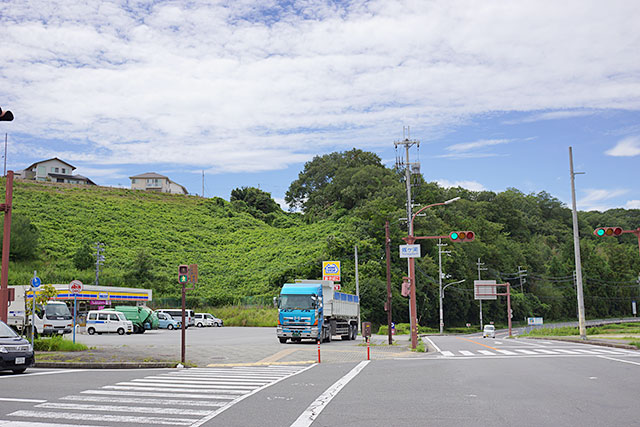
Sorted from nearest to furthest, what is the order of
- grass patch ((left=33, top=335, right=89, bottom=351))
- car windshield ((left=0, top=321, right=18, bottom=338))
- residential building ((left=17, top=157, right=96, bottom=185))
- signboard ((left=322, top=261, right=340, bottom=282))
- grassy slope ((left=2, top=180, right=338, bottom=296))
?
1. car windshield ((left=0, top=321, right=18, bottom=338))
2. grass patch ((left=33, top=335, right=89, bottom=351))
3. signboard ((left=322, top=261, right=340, bottom=282))
4. grassy slope ((left=2, top=180, right=338, bottom=296))
5. residential building ((left=17, top=157, right=96, bottom=185))

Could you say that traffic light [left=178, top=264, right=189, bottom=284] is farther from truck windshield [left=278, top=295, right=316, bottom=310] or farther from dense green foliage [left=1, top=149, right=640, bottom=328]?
dense green foliage [left=1, top=149, right=640, bottom=328]

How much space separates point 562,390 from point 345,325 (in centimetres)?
2522

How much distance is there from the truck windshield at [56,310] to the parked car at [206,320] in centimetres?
2238

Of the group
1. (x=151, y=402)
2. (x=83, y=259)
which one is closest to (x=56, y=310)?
(x=151, y=402)

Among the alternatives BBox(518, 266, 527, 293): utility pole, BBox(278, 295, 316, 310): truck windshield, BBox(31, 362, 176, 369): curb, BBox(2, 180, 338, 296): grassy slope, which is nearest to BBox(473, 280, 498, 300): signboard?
BBox(2, 180, 338, 296): grassy slope

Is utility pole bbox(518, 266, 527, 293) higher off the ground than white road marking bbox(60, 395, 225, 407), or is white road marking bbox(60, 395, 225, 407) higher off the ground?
utility pole bbox(518, 266, 527, 293)

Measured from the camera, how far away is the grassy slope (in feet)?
242

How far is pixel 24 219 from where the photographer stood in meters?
72.6

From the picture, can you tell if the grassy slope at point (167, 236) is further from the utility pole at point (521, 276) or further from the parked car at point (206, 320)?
the utility pole at point (521, 276)

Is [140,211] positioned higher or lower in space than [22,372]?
higher

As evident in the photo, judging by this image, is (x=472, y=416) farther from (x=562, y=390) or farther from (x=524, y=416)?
(x=562, y=390)

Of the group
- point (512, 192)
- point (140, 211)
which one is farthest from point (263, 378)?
point (512, 192)

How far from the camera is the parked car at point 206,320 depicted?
2363 inches

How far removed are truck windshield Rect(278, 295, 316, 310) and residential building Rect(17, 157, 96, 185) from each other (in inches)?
3865
